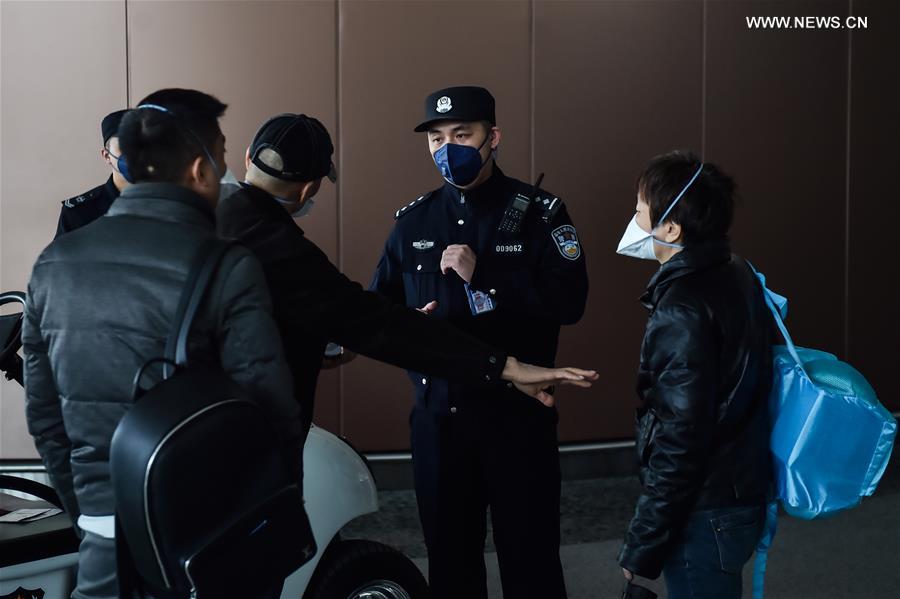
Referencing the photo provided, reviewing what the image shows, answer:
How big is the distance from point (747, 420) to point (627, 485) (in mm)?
2804

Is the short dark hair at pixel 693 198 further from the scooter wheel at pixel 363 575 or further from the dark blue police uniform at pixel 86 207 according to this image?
the dark blue police uniform at pixel 86 207

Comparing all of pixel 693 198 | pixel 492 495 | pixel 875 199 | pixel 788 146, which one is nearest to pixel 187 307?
pixel 693 198

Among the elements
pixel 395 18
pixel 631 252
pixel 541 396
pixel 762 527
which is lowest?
pixel 762 527

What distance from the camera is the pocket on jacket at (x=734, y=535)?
1.77 metres

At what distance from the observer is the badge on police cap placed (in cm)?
246

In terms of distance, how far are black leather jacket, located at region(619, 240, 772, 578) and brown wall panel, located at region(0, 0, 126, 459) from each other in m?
3.39

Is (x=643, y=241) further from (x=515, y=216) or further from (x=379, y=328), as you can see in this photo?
(x=379, y=328)

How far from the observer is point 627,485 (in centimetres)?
450

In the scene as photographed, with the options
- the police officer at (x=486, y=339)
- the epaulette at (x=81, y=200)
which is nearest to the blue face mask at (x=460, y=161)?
the police officer at (x=486, y=339)

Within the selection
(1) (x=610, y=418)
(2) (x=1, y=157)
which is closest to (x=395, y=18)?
(2) (x=1, y=157)

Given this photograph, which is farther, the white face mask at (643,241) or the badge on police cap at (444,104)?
the badge on police cap at (444,104)

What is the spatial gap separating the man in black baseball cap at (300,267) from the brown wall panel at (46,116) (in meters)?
2.89

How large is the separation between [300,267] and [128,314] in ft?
1.47

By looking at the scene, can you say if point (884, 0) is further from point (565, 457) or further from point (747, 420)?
point (747, 420)
